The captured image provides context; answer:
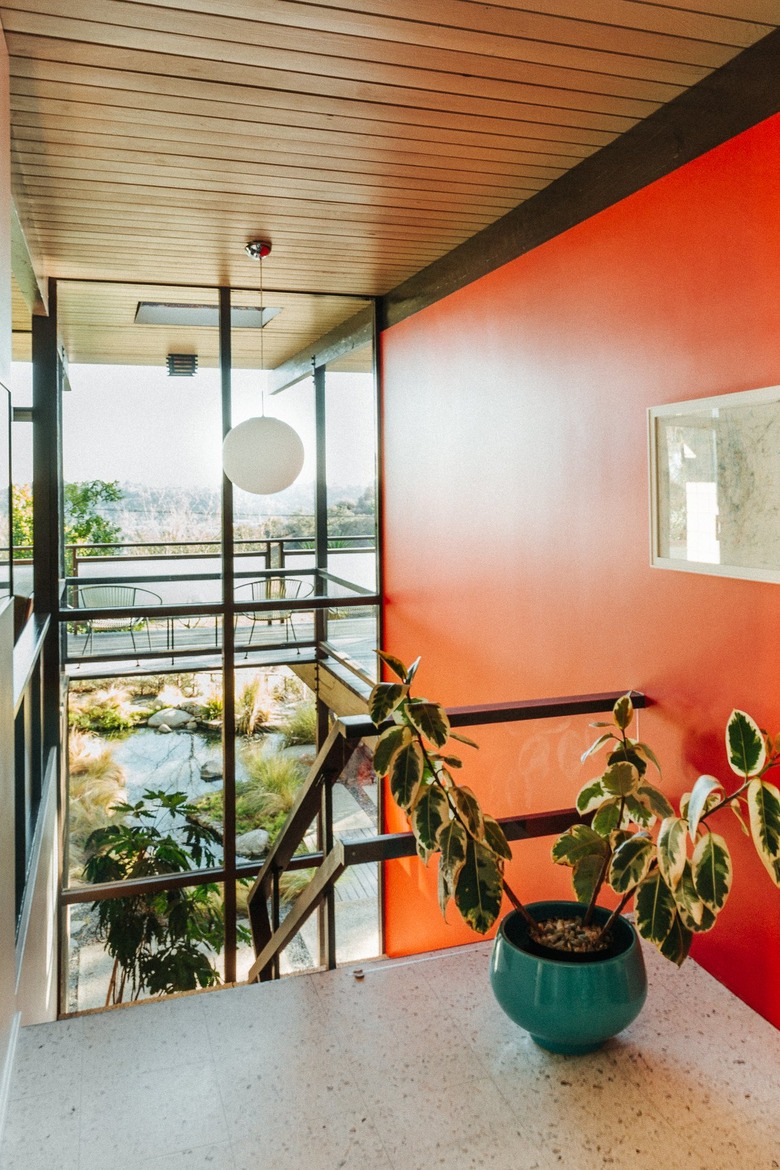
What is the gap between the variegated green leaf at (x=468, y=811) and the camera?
84.0 inches

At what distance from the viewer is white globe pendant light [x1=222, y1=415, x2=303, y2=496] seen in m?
4.35

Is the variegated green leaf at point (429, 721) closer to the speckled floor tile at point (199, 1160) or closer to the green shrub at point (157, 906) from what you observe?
the speckled floor tile at point (199, 1160)

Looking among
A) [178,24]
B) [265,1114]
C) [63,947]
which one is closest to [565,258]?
[178,24]

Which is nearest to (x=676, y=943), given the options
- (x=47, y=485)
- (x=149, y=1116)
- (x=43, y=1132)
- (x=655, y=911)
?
(x=655, y=911)

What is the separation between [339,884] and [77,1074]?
11.9ft

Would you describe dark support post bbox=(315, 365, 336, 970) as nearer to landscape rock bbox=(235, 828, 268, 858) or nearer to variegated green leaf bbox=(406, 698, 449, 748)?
landscape rock bbox=(235, 828, 268, 858)

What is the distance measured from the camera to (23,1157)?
6.07 feet

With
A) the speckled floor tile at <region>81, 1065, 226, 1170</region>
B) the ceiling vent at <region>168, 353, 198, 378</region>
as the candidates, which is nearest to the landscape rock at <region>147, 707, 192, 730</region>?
the ceiling vent at <region>168, 353, 198, 378</region>

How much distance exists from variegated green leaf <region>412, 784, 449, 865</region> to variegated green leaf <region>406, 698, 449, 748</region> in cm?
13

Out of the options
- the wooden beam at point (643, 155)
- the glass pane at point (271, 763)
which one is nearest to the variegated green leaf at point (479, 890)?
the wooden beam at point (643, 155)

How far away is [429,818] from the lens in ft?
6.83

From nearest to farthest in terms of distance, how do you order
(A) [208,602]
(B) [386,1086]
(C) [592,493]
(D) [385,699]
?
(B) [386,1086], (D) [385,699], (C) [592,493], (A) [208,602]

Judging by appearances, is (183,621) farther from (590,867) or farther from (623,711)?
(590,867)

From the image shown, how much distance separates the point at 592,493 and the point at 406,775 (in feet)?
4.93
